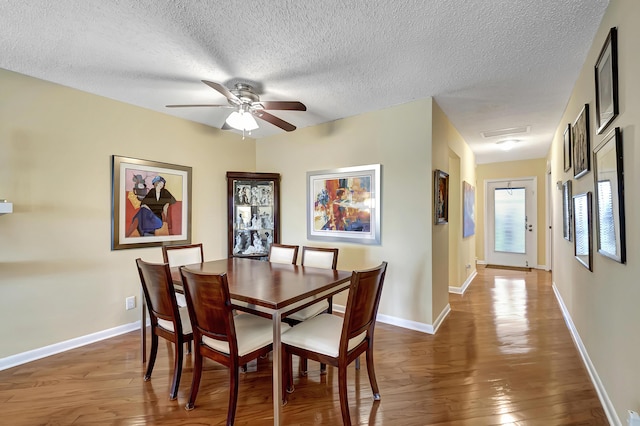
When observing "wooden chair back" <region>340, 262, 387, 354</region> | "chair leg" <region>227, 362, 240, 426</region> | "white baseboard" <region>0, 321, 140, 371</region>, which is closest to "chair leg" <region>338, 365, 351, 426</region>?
"wooden chair back" <region>340, 262, 387, 354</region>

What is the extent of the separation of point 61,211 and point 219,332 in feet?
7.00

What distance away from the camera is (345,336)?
1.61 meters

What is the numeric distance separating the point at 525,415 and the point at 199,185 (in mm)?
3804

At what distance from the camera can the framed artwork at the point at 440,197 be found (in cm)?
303

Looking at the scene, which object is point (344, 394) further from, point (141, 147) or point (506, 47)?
point (141, 147)

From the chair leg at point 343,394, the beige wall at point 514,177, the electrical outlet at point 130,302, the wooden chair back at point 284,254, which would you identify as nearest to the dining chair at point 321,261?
the wooden chair back at point 284,254

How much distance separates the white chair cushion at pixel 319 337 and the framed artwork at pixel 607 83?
1934 millimetres

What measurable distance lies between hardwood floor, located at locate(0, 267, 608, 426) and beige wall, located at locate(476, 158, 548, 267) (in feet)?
12.8

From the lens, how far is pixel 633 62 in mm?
1328

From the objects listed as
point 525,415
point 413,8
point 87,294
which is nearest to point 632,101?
point 413,8

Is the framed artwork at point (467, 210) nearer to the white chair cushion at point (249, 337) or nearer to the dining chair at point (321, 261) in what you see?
the dining chair at point (321, 261)

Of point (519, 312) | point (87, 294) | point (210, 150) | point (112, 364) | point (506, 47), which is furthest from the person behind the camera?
point (210, 150)

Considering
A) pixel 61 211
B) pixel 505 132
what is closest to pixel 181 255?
pixel 61 211

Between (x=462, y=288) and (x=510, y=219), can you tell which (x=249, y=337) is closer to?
(x=462, y=288)
